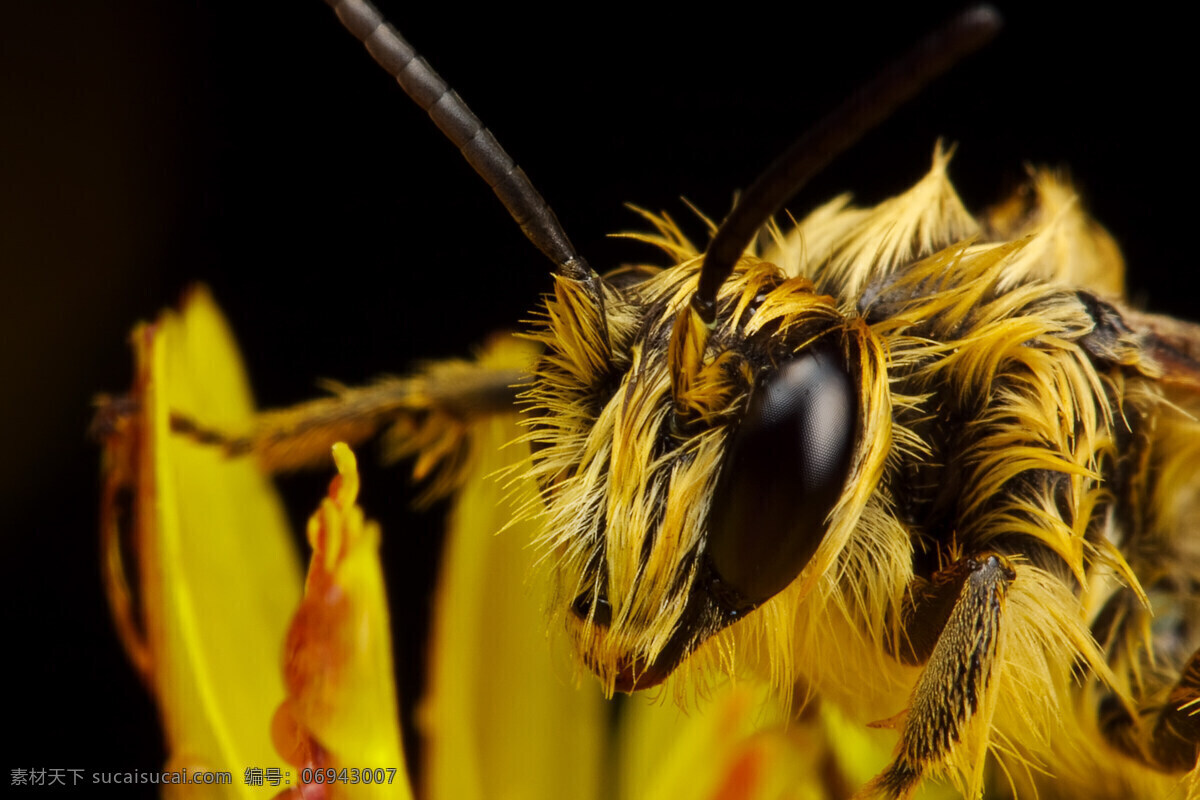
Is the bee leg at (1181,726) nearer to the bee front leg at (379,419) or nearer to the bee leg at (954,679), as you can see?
the bee leg at (954,679)

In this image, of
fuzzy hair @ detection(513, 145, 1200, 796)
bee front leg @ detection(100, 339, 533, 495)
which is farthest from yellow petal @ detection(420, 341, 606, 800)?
fuzzy hair @ detection(513, 145, 1200, 796)

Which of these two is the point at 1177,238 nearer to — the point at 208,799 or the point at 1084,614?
the point at 1084,614

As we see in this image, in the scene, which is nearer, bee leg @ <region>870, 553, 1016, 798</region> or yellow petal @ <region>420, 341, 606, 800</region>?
bee leg @ <region>870, 553, 1016, 798</region>

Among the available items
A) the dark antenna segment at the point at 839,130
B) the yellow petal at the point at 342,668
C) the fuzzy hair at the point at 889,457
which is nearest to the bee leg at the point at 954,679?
the fuzzy hair at the point at 889,457

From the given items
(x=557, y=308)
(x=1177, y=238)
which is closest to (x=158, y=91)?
(x=557, y=308)

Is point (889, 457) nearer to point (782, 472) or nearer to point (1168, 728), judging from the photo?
point (782, 472)

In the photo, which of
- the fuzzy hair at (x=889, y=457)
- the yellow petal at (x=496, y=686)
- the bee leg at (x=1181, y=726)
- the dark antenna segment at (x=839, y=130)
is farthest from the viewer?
the yellow petal at (x=496, y=686)

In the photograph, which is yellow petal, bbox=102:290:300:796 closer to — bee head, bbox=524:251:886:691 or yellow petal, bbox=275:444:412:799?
yellow petal, bbox=275:444:412:799

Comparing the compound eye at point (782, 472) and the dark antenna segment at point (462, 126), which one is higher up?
the dark antenna segment at point (462, 126)
